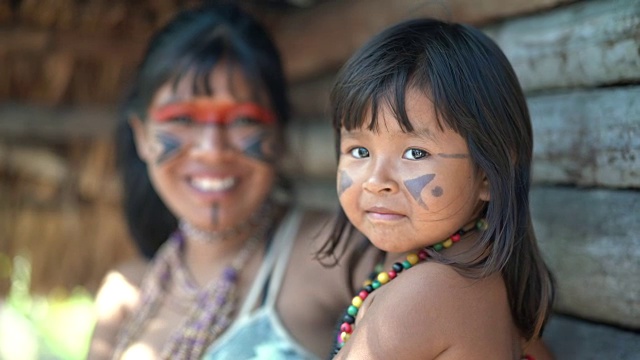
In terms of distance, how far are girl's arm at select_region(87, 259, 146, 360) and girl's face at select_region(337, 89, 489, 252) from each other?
1381 millimetres

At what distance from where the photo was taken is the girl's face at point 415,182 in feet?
4.96

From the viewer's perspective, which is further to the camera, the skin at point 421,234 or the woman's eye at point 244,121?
the woman's eye at point 244,121

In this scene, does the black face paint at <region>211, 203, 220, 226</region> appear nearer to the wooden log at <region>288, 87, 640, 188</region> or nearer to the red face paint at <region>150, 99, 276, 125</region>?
the red face paint at <region>150, 99, 276, 125</region>

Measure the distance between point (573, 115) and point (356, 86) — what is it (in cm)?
67

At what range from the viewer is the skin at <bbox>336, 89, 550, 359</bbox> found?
57.2 inches

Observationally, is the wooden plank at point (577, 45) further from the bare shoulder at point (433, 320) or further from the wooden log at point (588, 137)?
the bare shoulder at point (433, 320)

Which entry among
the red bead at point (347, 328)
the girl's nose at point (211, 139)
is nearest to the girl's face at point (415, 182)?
the red bead at point (347, 328)

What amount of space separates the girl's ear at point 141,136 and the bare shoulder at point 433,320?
4.26 feet

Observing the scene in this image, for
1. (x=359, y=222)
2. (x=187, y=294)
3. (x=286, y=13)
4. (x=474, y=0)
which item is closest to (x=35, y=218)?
(x=286, y=13)

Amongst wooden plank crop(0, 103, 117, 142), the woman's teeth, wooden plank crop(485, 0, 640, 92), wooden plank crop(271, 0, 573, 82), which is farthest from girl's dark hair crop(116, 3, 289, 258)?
wooden plank crop(0, 103, 117, 142)

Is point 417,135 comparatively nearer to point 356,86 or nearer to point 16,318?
point 356,86

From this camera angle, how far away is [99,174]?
438cm

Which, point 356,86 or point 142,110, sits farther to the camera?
point 142,110

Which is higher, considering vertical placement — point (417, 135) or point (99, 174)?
point (417, 135)
